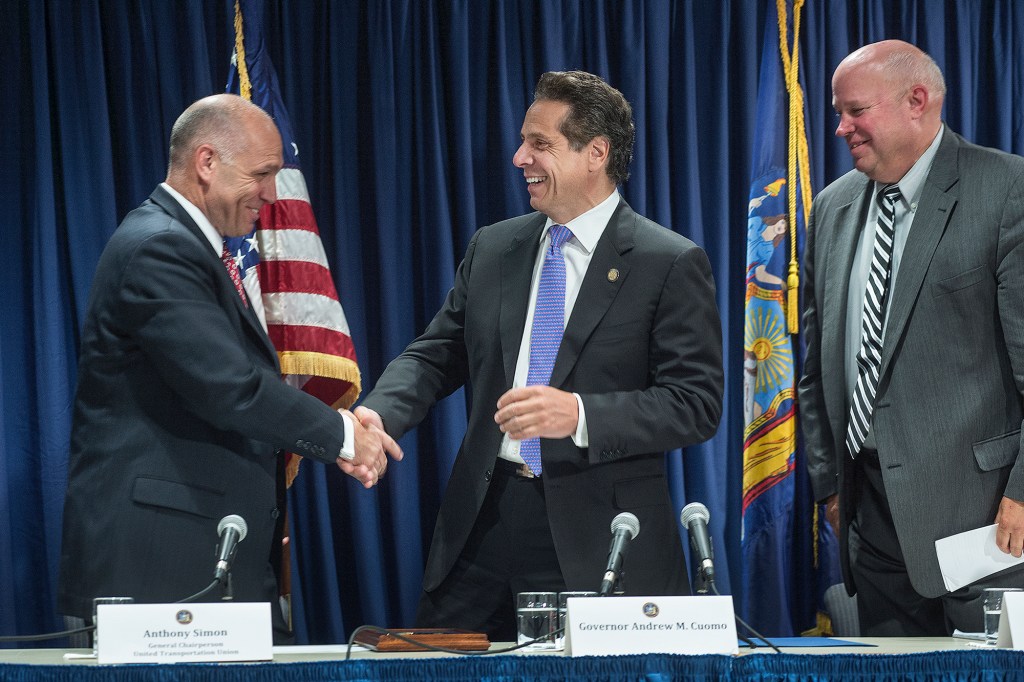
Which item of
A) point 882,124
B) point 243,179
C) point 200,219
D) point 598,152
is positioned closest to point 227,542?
point 200,219

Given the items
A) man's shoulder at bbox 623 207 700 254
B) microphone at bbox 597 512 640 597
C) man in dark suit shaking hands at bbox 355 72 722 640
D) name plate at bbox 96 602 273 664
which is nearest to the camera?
name plate at bbox 96 602 273 664

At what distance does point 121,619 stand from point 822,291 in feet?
6.92

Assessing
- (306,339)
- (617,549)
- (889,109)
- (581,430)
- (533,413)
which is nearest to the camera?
(617,549)

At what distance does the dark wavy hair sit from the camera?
2.98m

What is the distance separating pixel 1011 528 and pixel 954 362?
420 mm

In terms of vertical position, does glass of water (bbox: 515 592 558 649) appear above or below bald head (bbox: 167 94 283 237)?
below

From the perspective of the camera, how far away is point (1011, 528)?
2635mm

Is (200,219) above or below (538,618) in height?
above

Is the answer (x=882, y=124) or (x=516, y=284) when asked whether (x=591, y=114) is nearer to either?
(x=516, y=284)

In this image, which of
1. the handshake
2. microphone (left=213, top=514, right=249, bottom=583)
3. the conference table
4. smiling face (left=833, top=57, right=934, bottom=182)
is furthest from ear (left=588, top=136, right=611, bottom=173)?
the conference table

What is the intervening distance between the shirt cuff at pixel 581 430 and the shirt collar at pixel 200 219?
979 millimetres

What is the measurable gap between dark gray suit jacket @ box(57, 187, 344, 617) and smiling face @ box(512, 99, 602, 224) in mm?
798

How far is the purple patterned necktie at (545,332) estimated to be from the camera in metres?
2.74

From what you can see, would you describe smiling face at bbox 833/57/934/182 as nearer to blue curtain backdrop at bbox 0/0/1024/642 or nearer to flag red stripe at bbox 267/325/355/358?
blue curtain backdrop at bbox 0/0/1024/642
